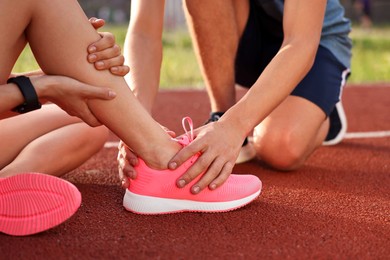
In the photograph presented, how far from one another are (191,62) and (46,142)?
19.7 ft

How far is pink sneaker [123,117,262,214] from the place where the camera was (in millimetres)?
2334

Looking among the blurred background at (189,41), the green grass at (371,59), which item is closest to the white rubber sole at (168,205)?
the blurred background at (189,41)

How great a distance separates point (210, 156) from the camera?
2311 millimetres

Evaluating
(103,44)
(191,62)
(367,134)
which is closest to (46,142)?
(103,44)

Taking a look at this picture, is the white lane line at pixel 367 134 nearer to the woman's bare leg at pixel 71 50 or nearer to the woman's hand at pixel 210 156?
the woman's hand at pixel 210 156

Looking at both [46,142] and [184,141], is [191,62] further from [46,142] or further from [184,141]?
[184,141]

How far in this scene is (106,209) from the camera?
2.47 m

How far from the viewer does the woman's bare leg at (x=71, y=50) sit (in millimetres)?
2117

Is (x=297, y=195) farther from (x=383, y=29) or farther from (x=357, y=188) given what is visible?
(x=383, y=29)

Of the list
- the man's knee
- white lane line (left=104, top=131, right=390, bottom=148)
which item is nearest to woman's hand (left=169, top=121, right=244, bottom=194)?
the man's knee

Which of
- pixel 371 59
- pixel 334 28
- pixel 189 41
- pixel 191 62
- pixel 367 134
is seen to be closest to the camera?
pixel 334 28

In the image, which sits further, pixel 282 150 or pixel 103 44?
pixel 282 150

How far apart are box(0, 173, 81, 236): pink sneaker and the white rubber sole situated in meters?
0.33

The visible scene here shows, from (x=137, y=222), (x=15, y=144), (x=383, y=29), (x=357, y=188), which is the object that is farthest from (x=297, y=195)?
(x=383, y=29)
